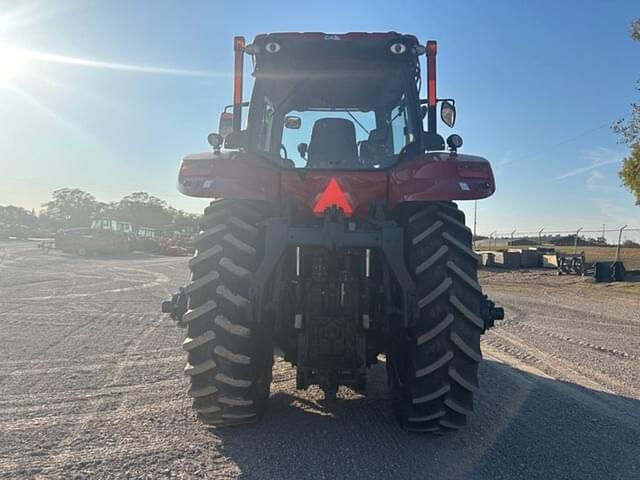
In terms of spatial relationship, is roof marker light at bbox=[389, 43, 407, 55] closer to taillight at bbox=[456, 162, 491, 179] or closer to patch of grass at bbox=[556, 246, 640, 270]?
taillight at bbox=[456, 162, 491, 179]

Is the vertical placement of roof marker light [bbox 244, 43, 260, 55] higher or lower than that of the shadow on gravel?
higher

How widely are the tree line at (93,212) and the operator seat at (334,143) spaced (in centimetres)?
7252

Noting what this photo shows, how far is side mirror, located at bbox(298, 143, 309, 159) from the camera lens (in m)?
4.09

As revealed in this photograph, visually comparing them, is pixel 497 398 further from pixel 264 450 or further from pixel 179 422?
pixel 179 422

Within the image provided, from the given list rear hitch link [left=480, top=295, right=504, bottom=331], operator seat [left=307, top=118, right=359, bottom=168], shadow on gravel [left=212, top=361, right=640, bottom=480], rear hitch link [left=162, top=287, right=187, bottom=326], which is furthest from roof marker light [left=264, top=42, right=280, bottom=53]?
shadow on gravel [left=212, top=361, right=640, bottom=480]

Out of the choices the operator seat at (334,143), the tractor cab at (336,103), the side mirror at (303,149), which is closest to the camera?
the tractor cab at (336,103)

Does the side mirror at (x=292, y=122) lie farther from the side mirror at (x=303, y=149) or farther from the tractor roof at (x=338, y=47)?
the tractor roof at (x=338, y=47)

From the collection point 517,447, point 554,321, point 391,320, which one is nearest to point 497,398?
point 517,447

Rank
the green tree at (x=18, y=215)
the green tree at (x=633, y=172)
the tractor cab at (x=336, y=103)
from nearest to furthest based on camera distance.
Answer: the tractor cab at (x=336, y=103) < the green tree at (x=633, y=172) < the green tree at (x=18, y=215)

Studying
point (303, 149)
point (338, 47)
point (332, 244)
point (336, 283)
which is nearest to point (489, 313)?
point (336, 283)

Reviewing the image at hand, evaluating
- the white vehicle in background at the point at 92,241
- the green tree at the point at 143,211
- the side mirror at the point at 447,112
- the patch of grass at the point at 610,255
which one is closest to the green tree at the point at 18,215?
the green tree at the point at 143,211

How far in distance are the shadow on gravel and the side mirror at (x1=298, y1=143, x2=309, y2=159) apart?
2051 mm

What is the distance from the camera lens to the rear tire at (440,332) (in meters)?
2.95

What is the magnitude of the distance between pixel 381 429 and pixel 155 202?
8339 cm
